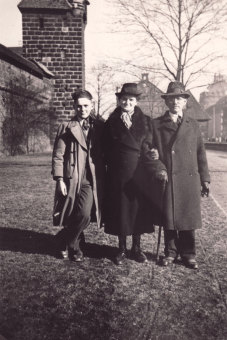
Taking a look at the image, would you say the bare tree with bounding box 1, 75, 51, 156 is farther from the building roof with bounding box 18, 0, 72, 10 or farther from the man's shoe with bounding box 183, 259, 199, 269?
the man's shoe with bounding box 183, 259, 199, 269

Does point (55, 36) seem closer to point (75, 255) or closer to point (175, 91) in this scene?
point (175, 91)

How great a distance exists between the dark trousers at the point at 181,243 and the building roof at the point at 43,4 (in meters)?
25.8

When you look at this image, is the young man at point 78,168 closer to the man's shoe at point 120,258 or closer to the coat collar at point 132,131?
the coat collar at point 132,131

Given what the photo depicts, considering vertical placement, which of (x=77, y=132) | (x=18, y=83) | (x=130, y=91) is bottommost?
(x=77, y=132)

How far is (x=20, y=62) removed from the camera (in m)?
21.5

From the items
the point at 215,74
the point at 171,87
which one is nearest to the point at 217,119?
the point at 215,74

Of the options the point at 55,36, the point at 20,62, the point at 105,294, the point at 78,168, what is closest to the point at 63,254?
the point at 78,168

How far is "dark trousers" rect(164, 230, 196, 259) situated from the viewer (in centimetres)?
452

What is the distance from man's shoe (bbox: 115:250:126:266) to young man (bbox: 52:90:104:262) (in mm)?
433

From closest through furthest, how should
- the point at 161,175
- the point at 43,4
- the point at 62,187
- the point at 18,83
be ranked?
the point at 161,175 < the point at 62,187 < the point at 18,83 < the point at 43,4

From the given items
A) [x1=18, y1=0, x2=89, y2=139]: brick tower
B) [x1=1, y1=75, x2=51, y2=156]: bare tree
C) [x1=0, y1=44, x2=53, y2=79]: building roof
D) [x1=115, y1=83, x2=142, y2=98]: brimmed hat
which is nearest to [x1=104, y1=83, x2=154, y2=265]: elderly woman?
[x1=115, y1=83, x2=142, y2=98]: brimmed hat

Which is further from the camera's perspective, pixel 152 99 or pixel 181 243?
pixel 152 99

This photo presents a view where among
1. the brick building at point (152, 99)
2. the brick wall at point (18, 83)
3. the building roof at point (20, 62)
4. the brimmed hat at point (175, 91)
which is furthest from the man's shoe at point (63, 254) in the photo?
the brick building at point (152, 99)

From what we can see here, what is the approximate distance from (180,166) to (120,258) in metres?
1.25
